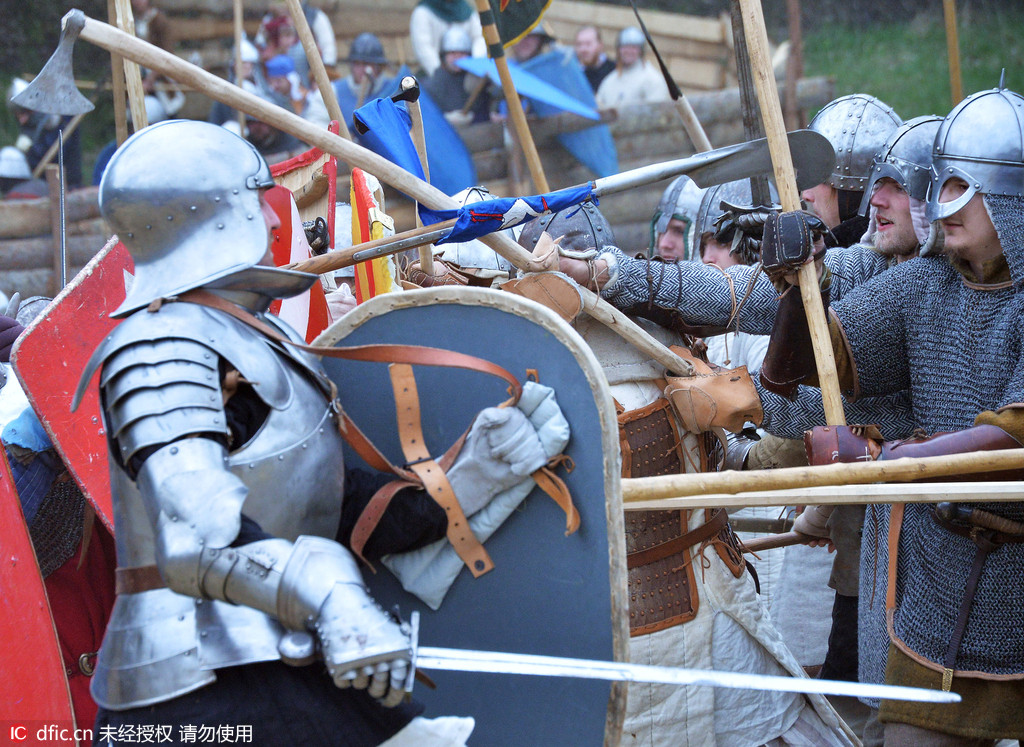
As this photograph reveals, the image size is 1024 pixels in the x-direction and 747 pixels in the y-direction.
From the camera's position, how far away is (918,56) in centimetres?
1223

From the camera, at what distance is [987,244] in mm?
2715

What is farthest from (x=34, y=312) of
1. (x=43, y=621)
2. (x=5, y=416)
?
(x=43, y=621)

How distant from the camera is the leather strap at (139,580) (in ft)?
6.57

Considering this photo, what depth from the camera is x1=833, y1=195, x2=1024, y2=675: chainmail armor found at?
265cm

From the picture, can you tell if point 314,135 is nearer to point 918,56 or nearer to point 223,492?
point 223,492

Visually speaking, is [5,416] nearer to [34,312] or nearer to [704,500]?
[34,312]

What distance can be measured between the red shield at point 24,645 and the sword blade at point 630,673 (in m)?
1.30

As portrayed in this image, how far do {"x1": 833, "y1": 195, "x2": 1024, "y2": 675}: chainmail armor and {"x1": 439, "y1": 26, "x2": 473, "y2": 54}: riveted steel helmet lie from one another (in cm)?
824

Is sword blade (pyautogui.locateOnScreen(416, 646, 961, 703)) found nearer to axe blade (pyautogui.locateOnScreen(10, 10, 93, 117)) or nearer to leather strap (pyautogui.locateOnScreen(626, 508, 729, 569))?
leather strap (pyautogui.locateOnScreen(626, 508, 729, 569))

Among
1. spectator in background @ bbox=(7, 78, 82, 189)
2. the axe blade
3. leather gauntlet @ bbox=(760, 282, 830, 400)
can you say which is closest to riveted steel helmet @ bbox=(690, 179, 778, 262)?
leather gauntlet @ bbox=(760, 282, 830, 400)

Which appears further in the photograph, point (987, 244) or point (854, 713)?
point (854, 713)

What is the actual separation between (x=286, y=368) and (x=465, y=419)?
0.42m

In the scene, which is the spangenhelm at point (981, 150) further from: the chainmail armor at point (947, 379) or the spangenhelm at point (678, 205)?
the spangenhelm at point (678, 205)

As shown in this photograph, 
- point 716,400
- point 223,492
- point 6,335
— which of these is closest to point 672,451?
point 716,400
